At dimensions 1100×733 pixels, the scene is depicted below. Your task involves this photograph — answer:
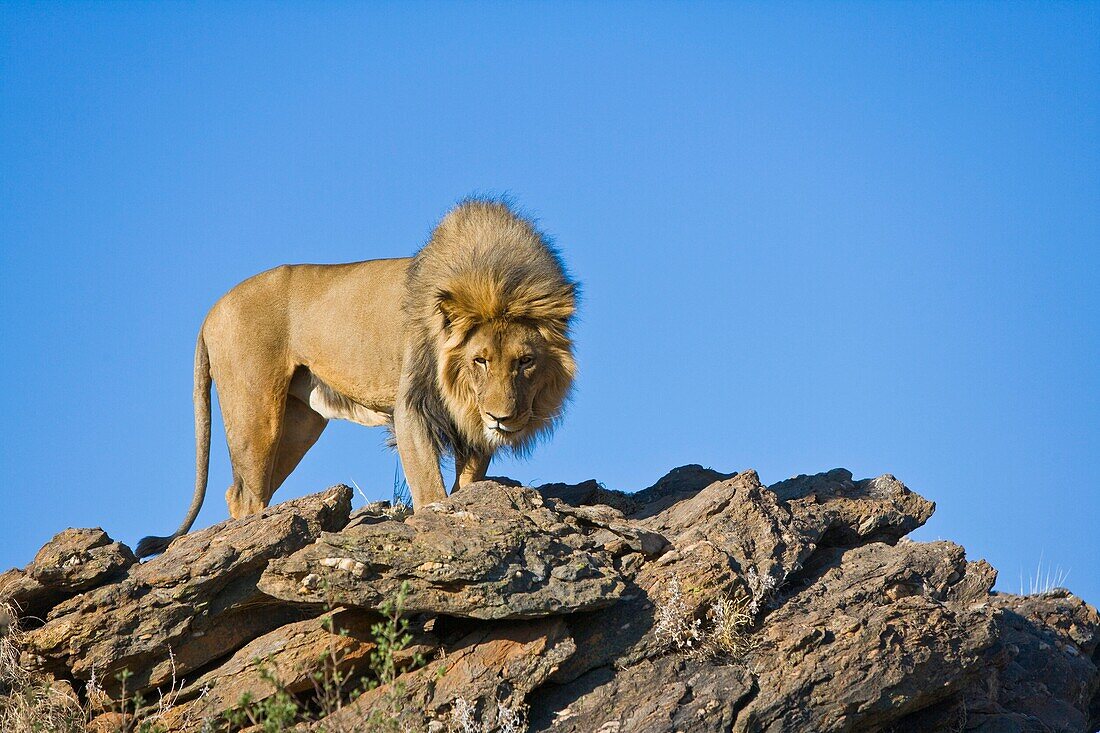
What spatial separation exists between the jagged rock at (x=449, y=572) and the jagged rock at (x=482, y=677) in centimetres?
16

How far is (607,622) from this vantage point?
19.0ft

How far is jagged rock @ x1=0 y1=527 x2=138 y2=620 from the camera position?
5652 millimetres

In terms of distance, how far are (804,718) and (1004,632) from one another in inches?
91.3

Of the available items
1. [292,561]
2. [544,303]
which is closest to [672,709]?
[292,561]

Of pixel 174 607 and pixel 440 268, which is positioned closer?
pixel 174 607

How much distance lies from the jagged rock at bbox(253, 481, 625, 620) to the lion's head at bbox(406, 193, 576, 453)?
1.39 metres

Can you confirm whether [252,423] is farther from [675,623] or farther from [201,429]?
[675,623]

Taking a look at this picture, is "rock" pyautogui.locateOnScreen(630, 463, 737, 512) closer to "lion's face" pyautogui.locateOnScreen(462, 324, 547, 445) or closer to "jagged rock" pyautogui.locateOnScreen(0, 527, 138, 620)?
"lion's face" pyautogui.locateOnScreen(462, 324, 547, 445)

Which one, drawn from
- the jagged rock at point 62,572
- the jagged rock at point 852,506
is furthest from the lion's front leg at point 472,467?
the jagged rock at point 62,572

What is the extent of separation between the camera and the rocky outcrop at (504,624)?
5.32 m

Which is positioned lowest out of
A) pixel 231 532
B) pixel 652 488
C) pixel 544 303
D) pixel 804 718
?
pixel 804 718

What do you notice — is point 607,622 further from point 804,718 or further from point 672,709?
point 804,718

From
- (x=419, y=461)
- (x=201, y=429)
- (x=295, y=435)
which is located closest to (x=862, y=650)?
(x=419, y=461)

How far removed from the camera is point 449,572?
5320 mm
